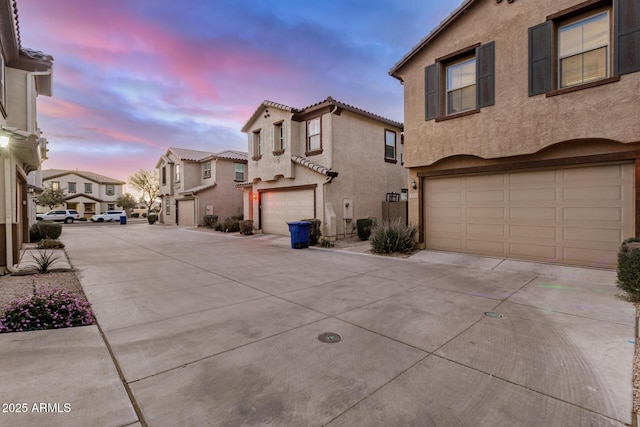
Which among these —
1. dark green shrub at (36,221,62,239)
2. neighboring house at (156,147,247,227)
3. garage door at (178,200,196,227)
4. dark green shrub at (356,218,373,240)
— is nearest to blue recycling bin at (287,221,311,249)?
dark green shrub at (356,218,373,240)

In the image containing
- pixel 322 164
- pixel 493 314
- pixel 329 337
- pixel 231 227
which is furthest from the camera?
pixel 231 227

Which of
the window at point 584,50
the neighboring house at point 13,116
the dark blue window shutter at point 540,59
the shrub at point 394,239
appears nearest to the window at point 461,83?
the dark blue window shutter at point 540,59

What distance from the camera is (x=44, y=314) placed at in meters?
4.24

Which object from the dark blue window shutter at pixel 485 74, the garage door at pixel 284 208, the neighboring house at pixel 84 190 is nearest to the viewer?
the dark blue window shutter at pixel 485 74

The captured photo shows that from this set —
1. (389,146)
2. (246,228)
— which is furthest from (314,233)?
(389,146)

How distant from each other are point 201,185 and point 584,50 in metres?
27.1

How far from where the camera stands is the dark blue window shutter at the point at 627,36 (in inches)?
260

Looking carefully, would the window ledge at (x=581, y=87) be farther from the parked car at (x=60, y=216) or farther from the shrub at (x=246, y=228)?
the parked car at (x=60, y=216)

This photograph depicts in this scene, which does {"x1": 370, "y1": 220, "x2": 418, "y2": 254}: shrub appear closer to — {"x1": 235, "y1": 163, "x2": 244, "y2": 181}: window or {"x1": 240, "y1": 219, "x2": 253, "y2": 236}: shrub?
{"x1": 240, "y1": 219, "x2": 253, "y2": 236}: shrub

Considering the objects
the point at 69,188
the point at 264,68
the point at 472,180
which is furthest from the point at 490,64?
the point at 69,188

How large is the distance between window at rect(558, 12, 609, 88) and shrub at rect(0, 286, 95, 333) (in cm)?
1186

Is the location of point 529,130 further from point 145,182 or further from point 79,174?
point 79,174

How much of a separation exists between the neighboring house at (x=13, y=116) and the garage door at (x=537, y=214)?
39.7 ft

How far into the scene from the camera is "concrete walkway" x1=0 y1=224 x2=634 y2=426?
248cm
